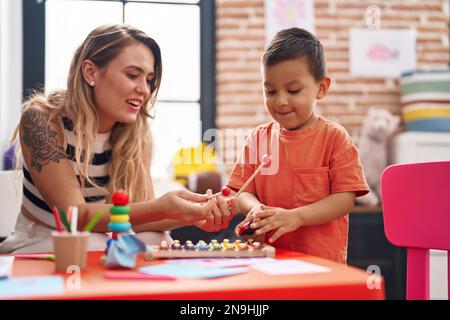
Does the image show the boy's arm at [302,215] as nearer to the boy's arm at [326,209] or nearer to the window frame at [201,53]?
the boy's arm at [326,209]

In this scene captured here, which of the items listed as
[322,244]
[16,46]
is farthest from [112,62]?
[16,46]

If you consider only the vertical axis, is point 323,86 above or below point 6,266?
above

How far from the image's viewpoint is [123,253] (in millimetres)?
748

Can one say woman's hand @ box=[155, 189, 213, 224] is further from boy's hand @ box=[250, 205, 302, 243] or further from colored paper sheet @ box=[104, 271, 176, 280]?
colored paper sheet @ box=[104, 271, 176, 280]

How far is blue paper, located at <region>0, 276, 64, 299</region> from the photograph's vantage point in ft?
1.91

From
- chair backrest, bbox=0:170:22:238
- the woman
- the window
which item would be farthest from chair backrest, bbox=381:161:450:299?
the window

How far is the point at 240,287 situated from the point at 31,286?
8.9 inches

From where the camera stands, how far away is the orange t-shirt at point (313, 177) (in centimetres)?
117

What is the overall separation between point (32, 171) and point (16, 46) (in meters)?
1.96

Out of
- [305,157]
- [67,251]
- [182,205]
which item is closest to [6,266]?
[67,251]

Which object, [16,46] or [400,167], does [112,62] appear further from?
[16,46]

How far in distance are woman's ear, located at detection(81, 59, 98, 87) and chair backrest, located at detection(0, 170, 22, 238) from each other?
0.41m

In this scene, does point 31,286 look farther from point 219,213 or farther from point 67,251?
point 219,213
